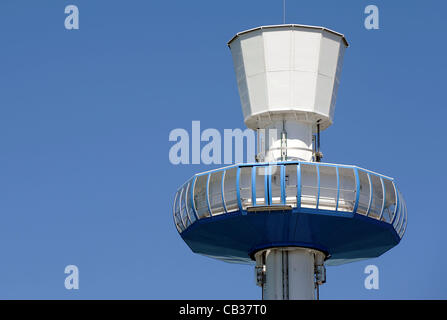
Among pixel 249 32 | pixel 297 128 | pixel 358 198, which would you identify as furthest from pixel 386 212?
pixel 249 32

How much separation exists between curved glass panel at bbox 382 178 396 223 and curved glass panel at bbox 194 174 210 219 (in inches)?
413

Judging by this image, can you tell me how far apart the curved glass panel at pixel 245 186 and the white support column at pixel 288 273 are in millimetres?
4934

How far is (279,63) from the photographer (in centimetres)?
7750

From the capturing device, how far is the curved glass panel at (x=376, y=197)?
7294 cm

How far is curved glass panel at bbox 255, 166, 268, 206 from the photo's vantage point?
72.0 m

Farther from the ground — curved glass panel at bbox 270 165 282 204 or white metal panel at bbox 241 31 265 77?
white metal panel at bbox 241 31 265 77

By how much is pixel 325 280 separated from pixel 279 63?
13683 millimetres

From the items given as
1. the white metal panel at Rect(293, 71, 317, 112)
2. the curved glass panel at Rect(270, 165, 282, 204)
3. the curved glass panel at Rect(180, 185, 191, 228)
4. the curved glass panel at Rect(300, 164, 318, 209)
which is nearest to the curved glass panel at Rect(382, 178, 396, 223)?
the curved glass panel at Rect(300, 164, 318, 209)

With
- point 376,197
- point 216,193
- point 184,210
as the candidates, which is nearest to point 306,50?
point 376,197

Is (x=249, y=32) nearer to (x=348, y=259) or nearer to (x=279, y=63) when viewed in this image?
(x=279, y=63)

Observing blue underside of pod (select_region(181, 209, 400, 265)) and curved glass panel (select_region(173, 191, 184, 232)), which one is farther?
curved glass panel (select_region(173, 191, 184, 232))

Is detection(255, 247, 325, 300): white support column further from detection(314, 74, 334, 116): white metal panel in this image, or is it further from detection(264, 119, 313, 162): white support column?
detection(314, 74, 334, 116): white metal panel

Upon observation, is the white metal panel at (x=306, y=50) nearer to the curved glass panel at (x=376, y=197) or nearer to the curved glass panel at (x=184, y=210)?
the curved glass panel at (x=376, y=197)

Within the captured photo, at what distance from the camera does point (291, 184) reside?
2849 inches
